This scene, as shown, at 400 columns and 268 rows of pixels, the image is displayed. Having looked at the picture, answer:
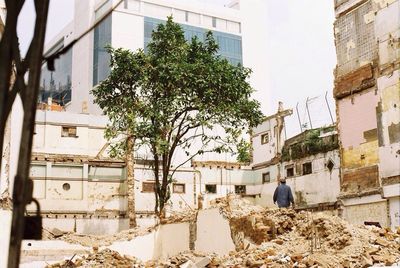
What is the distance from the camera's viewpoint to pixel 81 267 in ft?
55.4

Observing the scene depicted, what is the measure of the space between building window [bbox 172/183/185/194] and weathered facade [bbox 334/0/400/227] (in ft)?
53.1

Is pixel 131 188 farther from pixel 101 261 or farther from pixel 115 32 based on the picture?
pixel 115 32

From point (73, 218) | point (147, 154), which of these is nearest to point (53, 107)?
point (147, 154)

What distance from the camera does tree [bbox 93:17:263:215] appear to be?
2317 centimetres

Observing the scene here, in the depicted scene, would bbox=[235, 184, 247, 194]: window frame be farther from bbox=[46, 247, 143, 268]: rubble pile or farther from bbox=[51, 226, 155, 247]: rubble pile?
bbox=[46, 247, 143, 268]: rubble pile

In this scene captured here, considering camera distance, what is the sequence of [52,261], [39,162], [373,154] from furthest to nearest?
[39,162] → [373,154] → [52,261]

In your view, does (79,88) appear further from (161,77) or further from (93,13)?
(161,77)

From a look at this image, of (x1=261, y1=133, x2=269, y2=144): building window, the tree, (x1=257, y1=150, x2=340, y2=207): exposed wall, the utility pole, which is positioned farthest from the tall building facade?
the utility pole

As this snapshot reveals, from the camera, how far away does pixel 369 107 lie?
72.1 ft

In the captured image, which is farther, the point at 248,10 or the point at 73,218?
the point at 248,10

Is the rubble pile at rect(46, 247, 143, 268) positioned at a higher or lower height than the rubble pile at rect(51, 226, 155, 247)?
lower

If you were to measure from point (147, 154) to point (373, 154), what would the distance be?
70.0ft

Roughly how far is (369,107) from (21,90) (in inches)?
800

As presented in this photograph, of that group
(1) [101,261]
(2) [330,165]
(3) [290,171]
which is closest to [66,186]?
(3) [290,171]
